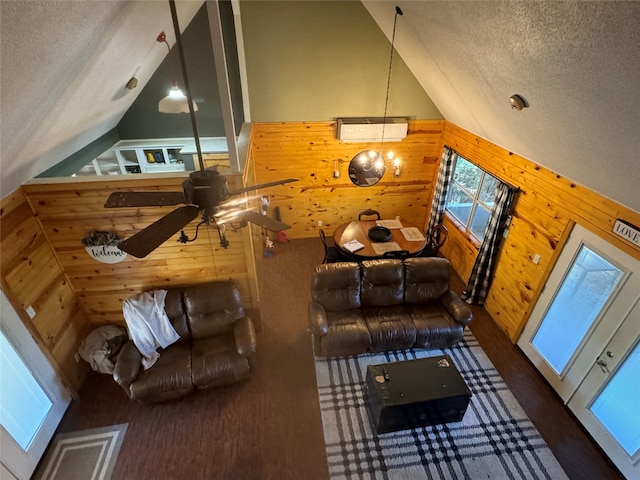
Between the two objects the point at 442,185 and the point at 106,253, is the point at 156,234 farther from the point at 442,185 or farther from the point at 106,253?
the point at 442,185

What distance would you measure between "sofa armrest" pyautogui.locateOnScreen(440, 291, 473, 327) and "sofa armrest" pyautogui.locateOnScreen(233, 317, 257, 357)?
220cm

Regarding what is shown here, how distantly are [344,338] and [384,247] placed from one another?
1483mm

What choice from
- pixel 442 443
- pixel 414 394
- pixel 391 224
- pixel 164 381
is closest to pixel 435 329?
pixel 414 394

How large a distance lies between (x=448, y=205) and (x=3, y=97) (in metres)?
5.32

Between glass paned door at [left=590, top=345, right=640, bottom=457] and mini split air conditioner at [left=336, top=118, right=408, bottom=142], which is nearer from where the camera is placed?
glass paned door at [left=590, top=345, right=640, bottom=457]

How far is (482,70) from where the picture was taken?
8.85 feet

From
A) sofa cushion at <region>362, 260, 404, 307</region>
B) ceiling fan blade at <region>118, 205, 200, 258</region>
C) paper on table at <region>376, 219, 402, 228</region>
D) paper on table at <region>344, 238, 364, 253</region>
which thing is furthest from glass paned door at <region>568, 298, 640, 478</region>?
ceiling fan blade at <region>118, 205, 200, 258</region>

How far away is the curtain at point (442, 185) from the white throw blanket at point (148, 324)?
4.15 meters

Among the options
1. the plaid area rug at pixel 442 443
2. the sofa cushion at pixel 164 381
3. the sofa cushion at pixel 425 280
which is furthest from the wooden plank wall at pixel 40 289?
the sofa cushion at pixel 425 280

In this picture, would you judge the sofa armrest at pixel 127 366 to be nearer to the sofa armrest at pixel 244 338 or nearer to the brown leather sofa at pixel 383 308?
the sofa armrest at pixel 244 338

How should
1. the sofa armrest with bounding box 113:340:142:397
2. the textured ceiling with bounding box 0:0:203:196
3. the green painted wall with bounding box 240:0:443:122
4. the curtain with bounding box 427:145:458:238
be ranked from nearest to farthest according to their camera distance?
the textured ceiling with bounding box 0:0:203:196 → the sofa armrest with bounding box 113:340:142:397 → the green painted wall with bounding box 240:0:443:122 → the curtain with bounding box 427:145:458:238

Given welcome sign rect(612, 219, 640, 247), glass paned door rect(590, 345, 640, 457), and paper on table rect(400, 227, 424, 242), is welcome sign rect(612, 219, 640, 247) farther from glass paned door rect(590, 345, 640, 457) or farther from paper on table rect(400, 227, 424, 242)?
paper on table rect(400, 227, 424, 242)

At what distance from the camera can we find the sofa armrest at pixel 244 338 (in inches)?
128

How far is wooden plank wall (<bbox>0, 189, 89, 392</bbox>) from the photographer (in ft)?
8.57
